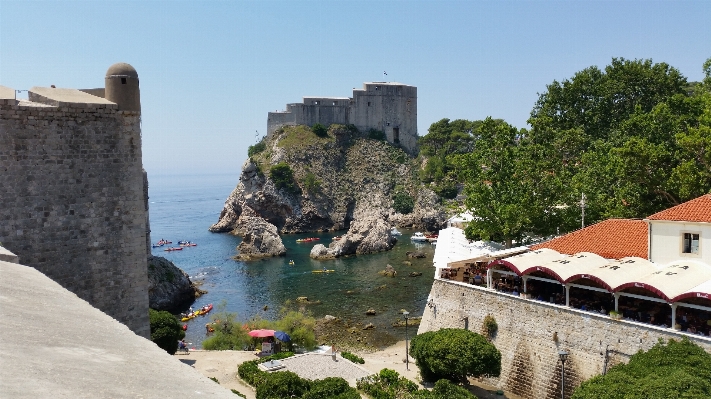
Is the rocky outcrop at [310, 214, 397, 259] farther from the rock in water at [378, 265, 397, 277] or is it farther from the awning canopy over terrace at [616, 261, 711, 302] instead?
the awning canopy over terrace at [616, 261, 711, 302]

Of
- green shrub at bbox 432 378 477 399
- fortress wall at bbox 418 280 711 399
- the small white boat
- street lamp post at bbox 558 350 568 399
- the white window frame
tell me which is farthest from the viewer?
the small white boat

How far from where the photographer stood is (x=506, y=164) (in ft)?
112

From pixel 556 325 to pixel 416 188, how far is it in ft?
229

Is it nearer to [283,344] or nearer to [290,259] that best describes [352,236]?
[290,259]

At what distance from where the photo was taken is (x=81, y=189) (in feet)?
37.1

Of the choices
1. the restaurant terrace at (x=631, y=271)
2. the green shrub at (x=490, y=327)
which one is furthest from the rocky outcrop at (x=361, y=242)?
the green shrub at (x=490, y=327)

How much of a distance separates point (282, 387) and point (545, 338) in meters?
10.5

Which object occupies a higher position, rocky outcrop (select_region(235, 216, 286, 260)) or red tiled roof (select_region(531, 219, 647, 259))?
red tiled roof (select_region(531, 219, 647, 259))

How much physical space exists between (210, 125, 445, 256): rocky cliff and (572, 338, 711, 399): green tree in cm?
6229

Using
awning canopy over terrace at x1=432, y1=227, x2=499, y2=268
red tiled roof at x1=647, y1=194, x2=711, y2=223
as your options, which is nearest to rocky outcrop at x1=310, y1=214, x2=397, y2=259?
awning canopy over terrace at x1=432, y1=227, x2=499, y2=268

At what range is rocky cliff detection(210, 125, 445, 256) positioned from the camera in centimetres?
8350

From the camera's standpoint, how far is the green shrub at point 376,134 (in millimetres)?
97125

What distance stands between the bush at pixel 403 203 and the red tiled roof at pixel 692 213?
65.9 m

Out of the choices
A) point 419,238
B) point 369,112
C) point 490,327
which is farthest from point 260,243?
point 490,327
